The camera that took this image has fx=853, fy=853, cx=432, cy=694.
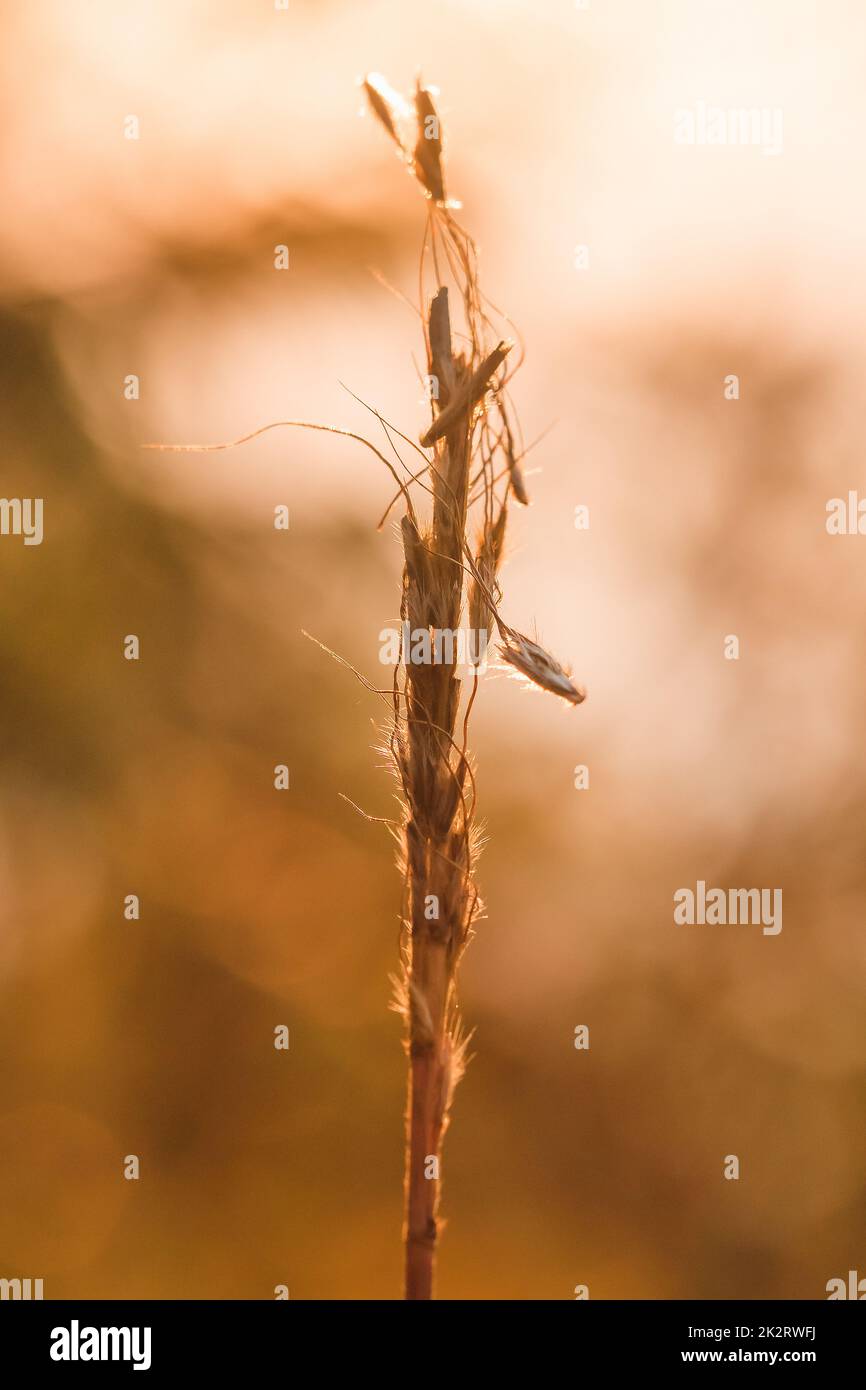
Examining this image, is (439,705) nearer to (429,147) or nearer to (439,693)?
(439,693)

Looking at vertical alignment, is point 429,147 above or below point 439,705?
above

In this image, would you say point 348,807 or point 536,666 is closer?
point 536,666

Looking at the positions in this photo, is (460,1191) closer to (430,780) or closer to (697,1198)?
(697,1198)

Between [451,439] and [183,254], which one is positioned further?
[183,254]

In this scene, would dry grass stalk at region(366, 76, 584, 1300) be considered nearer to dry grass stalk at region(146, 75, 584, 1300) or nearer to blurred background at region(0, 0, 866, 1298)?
dry grass stalk at region(146, 75, 584, 1300)

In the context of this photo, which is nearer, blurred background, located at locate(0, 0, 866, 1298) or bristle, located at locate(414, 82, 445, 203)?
bristle, located at locate(414, 82, 445, 203)

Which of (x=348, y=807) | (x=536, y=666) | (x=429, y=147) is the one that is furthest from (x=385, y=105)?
(x=348, y=807)

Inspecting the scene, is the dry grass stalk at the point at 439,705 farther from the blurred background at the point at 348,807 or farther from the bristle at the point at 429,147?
the blurred background at the point at 348,807

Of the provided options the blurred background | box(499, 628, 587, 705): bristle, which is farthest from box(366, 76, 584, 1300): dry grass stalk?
the blurred background

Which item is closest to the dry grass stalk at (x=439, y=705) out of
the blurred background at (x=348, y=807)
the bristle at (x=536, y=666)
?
the bristle at (x=536, y=666)

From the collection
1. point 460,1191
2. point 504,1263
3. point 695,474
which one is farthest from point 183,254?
point 504,1263
